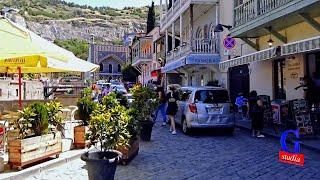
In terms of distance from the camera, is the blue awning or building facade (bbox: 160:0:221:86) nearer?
the blue awning

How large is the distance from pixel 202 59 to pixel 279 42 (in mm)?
7151

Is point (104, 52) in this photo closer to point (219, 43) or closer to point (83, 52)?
point (83, 52)

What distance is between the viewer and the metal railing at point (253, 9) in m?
14.4

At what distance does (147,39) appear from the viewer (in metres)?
56.0

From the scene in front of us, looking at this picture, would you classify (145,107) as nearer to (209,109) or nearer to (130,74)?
(209,109)

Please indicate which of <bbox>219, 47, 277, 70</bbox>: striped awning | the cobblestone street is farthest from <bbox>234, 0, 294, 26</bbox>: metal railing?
the cobblestone street

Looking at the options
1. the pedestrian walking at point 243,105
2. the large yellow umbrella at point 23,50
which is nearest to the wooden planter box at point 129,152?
the large yellow umbrella at point 23,50

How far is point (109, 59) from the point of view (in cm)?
10138

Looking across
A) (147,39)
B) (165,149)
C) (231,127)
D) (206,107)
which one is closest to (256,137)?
(231,127)

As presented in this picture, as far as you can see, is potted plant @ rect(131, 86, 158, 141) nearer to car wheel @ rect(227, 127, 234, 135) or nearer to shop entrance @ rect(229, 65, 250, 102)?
car wheel @ rect(227, 127, 234, 135)

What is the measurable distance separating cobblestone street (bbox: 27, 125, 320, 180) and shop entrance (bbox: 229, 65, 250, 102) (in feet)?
27.3

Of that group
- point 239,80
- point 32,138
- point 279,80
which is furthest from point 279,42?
point 32,138

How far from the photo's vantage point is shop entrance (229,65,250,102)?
835 inches

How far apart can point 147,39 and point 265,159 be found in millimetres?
46996
